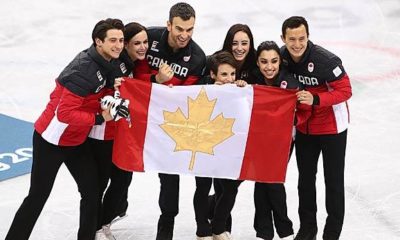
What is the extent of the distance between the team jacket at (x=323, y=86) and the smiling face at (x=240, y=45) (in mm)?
246

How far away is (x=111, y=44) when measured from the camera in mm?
5430

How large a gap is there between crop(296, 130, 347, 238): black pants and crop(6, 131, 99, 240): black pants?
1380 mm

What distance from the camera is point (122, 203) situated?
627 centimetres

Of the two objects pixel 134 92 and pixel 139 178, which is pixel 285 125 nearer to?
pixel 134 92

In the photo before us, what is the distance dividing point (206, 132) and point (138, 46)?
702 mm

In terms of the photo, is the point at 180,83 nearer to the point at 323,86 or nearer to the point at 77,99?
the point at 77,99

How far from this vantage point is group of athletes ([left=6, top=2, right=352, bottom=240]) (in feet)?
17.9

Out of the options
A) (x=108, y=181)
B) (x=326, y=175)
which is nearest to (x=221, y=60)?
(x=326, y=175)

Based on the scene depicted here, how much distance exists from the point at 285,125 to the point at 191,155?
2.08 ft

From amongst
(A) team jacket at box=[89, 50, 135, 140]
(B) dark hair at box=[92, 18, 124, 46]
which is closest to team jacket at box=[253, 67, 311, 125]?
(A) team jacket at box=[89, 50, 135, 140]

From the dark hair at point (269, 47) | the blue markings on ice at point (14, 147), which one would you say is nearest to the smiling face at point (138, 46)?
the dark hair at point (269, 47)

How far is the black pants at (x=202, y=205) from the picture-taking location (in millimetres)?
5922

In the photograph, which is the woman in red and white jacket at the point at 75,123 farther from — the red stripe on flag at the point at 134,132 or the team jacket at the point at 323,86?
the team jacket at the point at 323,86

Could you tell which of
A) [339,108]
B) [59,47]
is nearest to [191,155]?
[339,108]
